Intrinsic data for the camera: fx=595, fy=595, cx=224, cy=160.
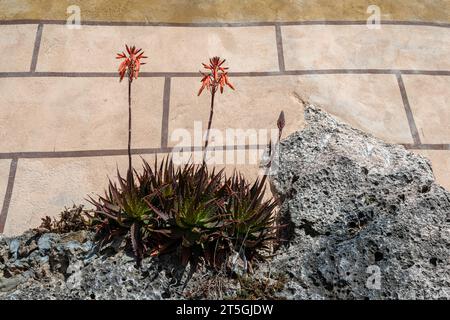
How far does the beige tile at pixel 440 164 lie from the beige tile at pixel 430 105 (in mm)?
140

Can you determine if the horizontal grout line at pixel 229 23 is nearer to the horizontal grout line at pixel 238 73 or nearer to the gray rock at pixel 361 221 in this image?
the horizontal grout line at pixel 238 73

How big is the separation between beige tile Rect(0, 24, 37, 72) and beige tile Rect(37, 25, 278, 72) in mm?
126

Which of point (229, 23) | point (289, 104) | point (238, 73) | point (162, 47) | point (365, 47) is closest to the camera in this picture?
point (289, 104)

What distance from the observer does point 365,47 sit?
19.9 feet

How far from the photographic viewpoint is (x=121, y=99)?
5.41m

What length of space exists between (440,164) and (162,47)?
283 cm

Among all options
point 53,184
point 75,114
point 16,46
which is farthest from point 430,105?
point 16,46

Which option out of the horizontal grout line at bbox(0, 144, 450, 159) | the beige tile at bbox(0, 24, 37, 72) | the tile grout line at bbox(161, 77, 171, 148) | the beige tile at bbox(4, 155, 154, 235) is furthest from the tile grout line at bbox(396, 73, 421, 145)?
the beige tile at bbox(0, 24, 37, 72)

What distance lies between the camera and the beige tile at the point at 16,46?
564 centimetres

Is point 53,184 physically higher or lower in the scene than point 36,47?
lower

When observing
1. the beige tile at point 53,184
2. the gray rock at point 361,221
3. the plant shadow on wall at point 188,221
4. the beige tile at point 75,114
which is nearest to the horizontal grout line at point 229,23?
the beige tile at point 75,114

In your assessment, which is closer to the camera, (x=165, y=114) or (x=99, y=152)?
(x=99, y=152)

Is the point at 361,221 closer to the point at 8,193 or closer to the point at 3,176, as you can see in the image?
the point at 8,193

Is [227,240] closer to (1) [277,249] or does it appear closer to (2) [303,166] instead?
(1) [277,249]
